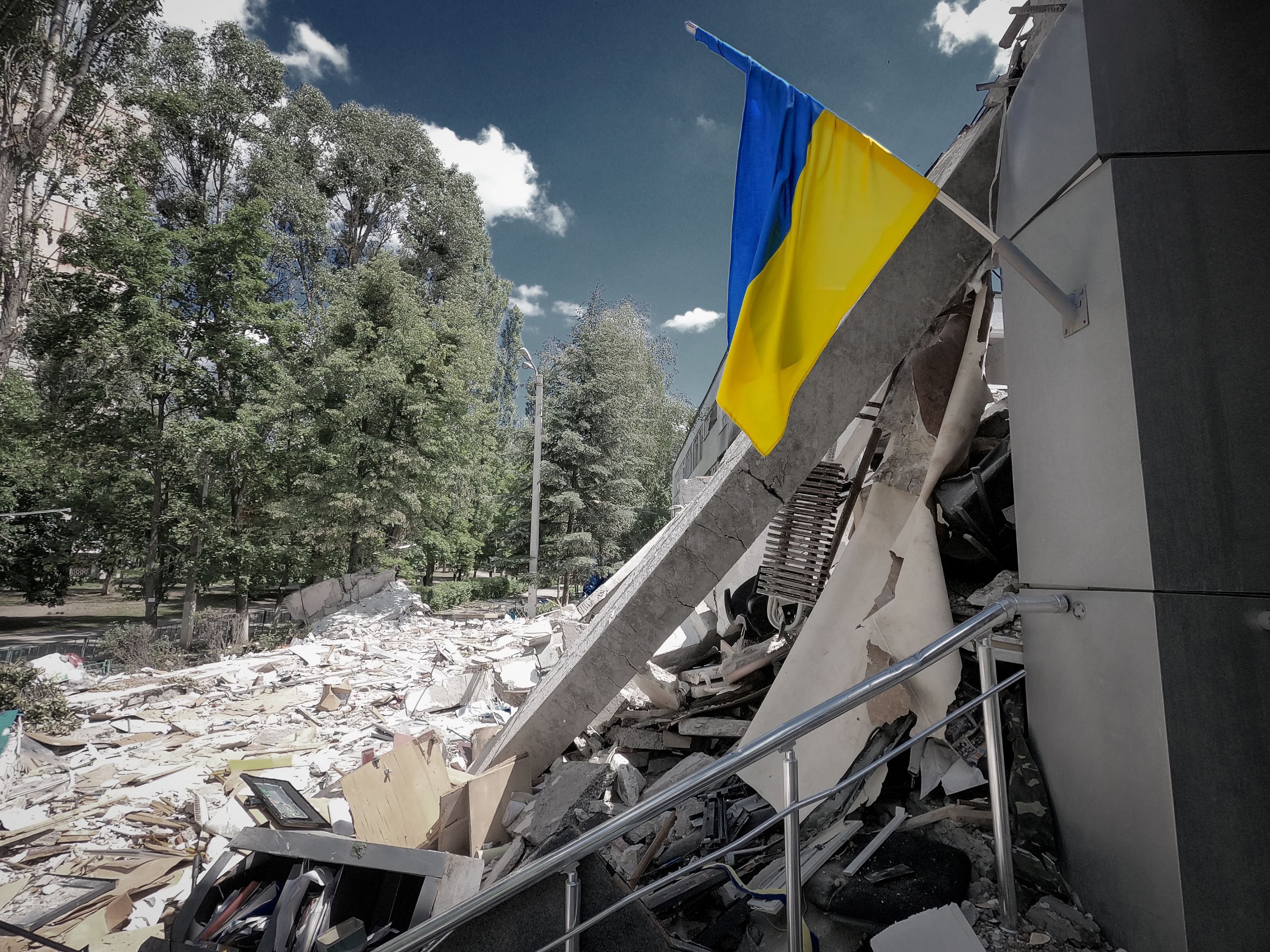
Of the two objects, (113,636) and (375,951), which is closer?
(375,951)

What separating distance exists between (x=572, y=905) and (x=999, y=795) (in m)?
1.61

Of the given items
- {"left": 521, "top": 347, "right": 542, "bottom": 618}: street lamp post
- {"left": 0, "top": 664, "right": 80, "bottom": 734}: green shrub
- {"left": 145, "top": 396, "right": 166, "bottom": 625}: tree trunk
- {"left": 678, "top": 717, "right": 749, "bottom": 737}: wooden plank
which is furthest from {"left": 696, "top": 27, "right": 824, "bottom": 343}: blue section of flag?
{"left": 145, "top": 396, "right": 166, "bottom": 625}: tree trunk

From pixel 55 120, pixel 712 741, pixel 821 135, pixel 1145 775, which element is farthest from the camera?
pixel 55 120

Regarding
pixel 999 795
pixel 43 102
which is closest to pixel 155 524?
pixel 43 102

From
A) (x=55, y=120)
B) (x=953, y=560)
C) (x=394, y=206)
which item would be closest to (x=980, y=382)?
(x=953, y=560)

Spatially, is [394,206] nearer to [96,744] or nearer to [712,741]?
[96,744]

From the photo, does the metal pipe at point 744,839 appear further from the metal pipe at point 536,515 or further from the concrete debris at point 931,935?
the metal pipe at point 536,515

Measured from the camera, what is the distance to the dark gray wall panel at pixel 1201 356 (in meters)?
2.24

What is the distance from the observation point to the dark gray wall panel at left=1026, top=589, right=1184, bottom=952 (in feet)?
7.12

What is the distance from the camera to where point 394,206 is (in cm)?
3253

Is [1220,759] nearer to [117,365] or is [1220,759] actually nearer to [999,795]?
[999,795]

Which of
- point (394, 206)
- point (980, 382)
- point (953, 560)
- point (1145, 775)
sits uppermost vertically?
point (394, 206)

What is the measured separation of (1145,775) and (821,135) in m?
3.01

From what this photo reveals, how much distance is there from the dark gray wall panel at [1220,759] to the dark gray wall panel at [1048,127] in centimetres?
182
